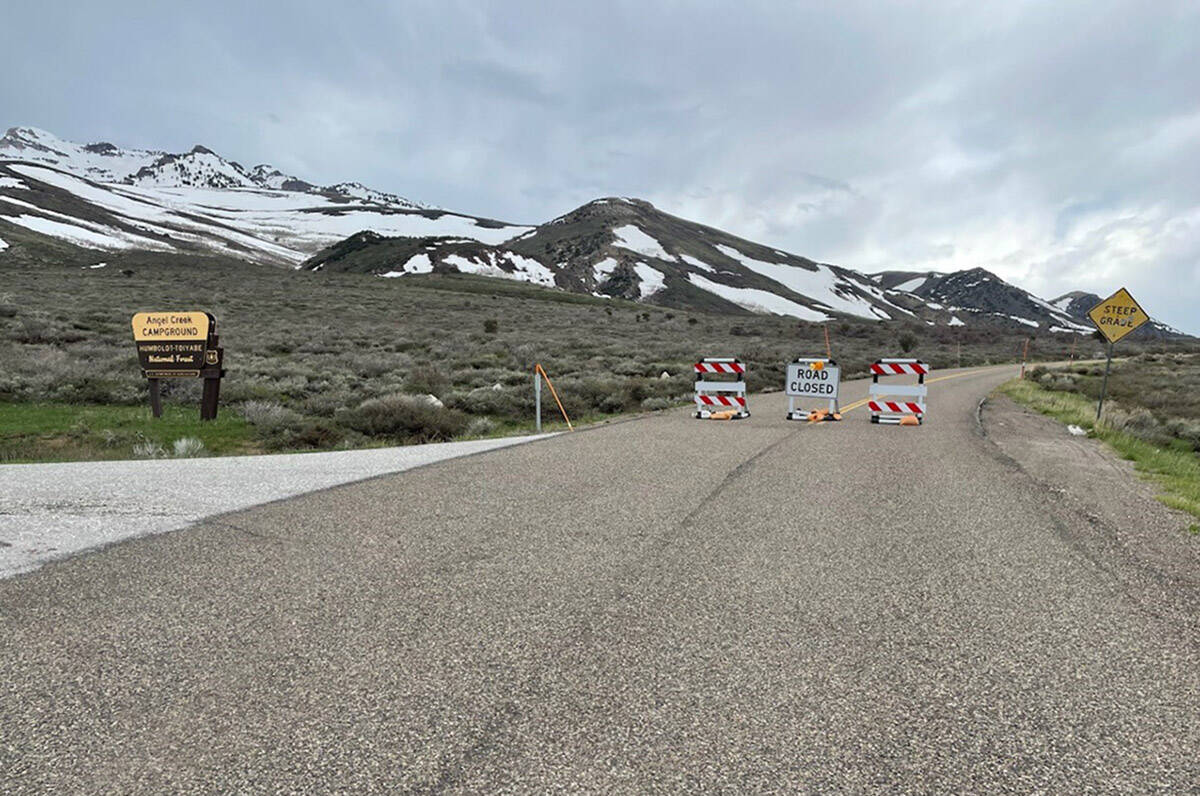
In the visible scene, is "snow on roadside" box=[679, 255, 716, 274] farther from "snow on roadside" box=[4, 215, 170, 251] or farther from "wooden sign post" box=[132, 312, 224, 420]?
"wooden sign post" box=[132, 312, 224, 420]

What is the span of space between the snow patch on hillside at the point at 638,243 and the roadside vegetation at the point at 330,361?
73677mm

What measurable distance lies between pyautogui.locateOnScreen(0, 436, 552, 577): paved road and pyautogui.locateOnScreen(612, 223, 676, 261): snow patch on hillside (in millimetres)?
121690

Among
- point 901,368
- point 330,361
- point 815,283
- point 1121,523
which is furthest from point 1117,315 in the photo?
point 815,283

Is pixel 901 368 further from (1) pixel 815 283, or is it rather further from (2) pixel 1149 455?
(1) pixel 815 283

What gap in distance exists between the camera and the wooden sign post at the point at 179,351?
13.1 m

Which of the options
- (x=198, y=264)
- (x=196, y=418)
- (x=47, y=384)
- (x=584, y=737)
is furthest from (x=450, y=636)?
(x=198, y=264)

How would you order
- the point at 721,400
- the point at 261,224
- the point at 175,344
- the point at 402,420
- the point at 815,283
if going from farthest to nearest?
1. the point at 261,224
2. the point at 815,283
3. the point at 721,400
4. the point at 175,344
5. the point at 402,420

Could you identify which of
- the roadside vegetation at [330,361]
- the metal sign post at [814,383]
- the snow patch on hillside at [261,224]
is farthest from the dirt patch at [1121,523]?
the snow patch on hillside at [261,224]

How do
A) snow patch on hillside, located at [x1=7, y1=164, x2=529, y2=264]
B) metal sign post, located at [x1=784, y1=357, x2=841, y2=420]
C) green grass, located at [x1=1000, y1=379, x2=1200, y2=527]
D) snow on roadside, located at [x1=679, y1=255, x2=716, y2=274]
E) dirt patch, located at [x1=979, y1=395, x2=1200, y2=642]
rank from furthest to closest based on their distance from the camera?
snow patch on hillside, located at [x1=7, y1=164, x2=529, y2=264] → snow on roadside, located at [x1=679, y1=255, x2=716, y2=274] → metal sign post, located at [x1=784, y1=357, x2=841, y2=420] → green grass, located at [x1=1000, y1=379, x2=1200, y2=527] → dirt patch, located at [x1=979, y1=395, x2=1200, y2=642]

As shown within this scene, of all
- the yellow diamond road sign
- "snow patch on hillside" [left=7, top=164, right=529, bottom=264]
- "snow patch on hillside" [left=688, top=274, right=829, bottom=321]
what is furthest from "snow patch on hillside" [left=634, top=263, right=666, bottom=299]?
the yellow diamond road sign

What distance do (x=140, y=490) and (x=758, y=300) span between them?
109m

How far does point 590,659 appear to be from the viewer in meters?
3.40

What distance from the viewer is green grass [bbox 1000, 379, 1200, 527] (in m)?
7.52

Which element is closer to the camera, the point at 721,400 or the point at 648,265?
the point at 721,400
